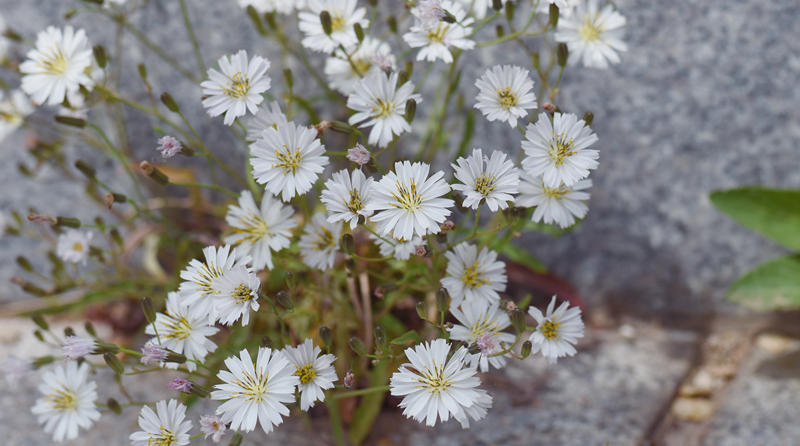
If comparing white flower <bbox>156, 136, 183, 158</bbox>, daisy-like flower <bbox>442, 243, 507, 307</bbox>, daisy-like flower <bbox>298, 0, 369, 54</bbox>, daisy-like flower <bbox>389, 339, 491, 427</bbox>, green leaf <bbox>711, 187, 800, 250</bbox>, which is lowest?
daisy-like flower <bbox>389, 339, 491, 427</bbox>

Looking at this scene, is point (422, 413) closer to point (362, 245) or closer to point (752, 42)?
point (362, 245)

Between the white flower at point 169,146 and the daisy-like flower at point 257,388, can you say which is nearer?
the daisy-like flower at point 257,388

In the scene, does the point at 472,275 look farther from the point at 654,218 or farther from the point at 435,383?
the point at 654,218

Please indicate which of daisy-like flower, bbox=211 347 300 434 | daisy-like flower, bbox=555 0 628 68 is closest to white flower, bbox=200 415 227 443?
daisy-like flower, bbox=211 347 300 434

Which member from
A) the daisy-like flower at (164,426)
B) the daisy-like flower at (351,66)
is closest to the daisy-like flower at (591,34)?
the daisy-like flower at (351,66)

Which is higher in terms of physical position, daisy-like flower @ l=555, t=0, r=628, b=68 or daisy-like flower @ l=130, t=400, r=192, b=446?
daisy-like flower @ l=555, t=0, r=628, b=68

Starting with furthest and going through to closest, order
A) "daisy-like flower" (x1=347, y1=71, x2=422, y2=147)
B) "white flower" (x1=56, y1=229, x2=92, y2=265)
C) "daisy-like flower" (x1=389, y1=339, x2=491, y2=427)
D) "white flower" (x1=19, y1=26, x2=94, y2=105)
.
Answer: "white flower" (x1=56, y1=229, x2=92, y2=265) → "white flower" (x1=19, y1=26, x2=94, y2=105) → "daisy-like flower" (x1=347, y1=71, x2=422, y2=147) → "daisy-like flower" (x1=389, y1=339, x2=491, y2=427)

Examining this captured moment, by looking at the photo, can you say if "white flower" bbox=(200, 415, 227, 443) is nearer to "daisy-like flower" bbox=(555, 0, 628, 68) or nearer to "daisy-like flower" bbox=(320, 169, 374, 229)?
"daisy-like flower" bbox=(320, 169, 374, 229)

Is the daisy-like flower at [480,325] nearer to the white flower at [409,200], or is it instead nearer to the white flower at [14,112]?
the white flower at [409,200]
